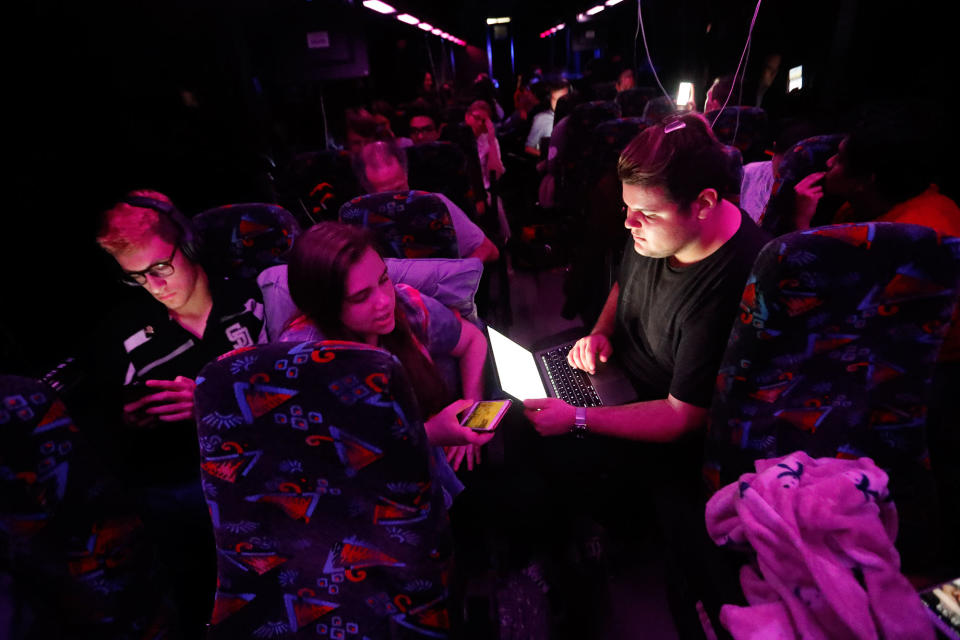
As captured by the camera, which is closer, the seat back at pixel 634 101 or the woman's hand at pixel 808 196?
Answer: the woman's hand at pixel 808 196

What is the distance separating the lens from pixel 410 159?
10.9ft

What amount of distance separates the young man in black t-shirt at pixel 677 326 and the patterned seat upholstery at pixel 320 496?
0.64 m

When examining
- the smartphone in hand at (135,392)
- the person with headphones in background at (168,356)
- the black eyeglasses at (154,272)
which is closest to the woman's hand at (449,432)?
the person with headphones in background at (168,356)

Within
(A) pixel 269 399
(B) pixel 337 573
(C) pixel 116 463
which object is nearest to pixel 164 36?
(C) pixel 116 463

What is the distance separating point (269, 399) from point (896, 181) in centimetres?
235

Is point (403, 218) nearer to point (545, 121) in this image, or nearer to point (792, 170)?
point (792, 170)

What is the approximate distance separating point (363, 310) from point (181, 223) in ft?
2.57

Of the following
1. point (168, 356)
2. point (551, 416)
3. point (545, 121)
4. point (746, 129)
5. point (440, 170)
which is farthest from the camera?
point (545, 121)

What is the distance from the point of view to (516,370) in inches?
76.9

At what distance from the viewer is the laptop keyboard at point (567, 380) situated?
179 centimetres

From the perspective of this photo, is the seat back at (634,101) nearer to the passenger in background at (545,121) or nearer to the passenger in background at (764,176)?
the passenger in background at (545,121)

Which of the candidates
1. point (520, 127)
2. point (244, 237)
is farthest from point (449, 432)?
point (520, 127)

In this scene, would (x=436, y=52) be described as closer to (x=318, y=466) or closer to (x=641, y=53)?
(x=641, y=53)

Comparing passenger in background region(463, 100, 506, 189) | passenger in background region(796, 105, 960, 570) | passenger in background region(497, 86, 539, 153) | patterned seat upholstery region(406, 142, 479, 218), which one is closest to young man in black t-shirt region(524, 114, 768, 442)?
passenger in background region(796, 105, 960, 570)
